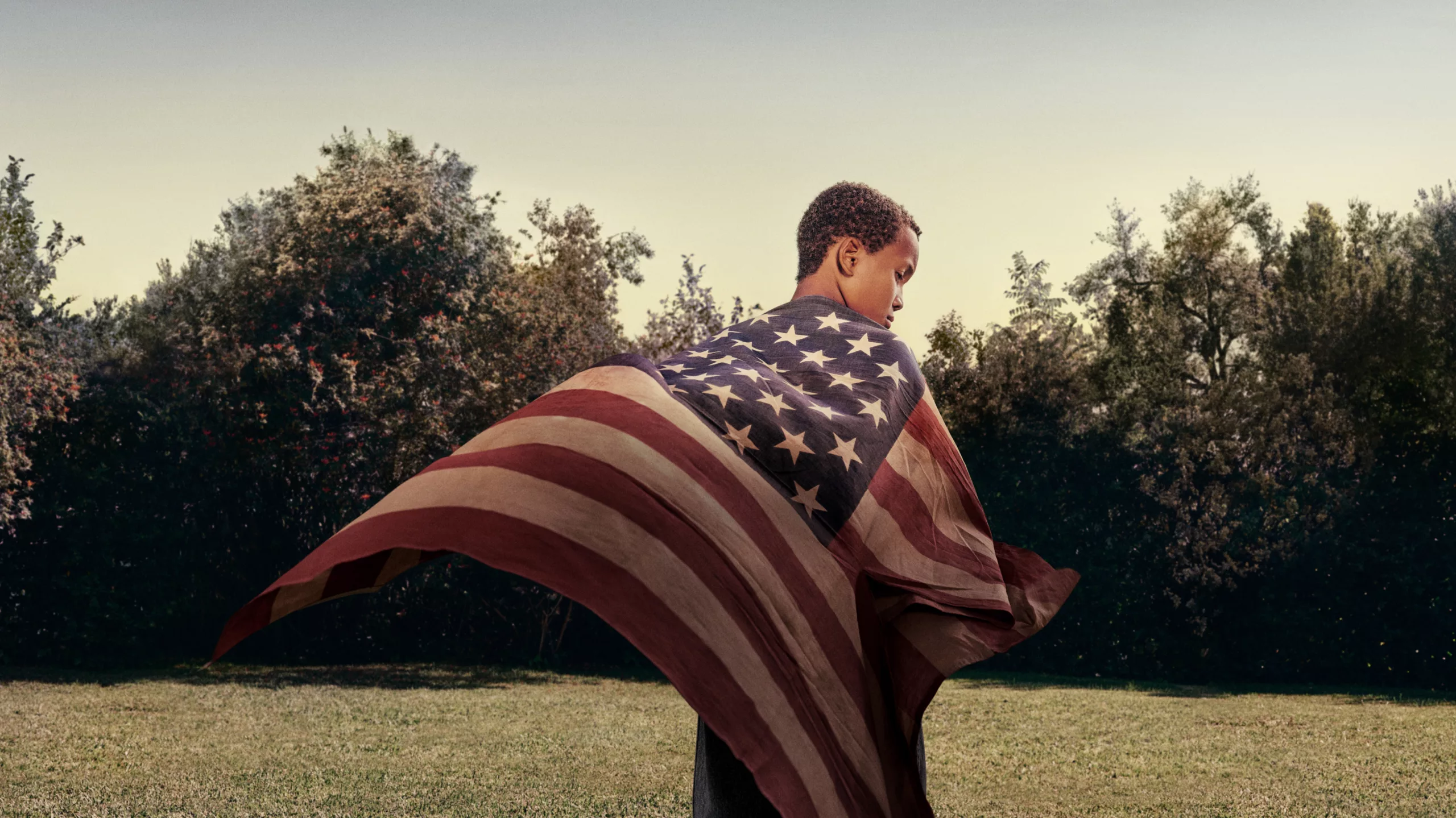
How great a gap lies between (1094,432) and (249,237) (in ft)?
43.3

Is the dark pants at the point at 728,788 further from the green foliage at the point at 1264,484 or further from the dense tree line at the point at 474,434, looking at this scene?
the green foliage at the point at 1264,484

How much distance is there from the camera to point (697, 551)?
275cm

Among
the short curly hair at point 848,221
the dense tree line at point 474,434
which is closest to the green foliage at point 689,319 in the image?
the dense tree line at point 474,434

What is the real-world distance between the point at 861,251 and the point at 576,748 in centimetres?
844

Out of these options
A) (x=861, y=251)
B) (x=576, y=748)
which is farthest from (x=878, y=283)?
(x=576, y=748)

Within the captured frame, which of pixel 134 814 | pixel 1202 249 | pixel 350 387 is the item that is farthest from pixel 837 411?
pixel 1202 249

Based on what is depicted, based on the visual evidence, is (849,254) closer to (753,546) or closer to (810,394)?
(810,394)

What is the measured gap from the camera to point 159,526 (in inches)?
659

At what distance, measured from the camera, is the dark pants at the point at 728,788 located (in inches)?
118

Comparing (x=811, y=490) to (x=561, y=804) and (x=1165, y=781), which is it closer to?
(x=561, y=804)

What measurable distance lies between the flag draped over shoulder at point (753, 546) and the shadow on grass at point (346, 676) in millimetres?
12764

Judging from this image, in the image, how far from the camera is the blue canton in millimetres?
2951

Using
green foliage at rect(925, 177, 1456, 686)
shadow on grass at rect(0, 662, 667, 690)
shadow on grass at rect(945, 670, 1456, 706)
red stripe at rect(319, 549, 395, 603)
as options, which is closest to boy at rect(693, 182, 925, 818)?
red stripe at rect(319, 549, 395, 603)

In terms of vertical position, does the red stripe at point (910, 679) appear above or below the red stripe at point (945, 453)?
below
